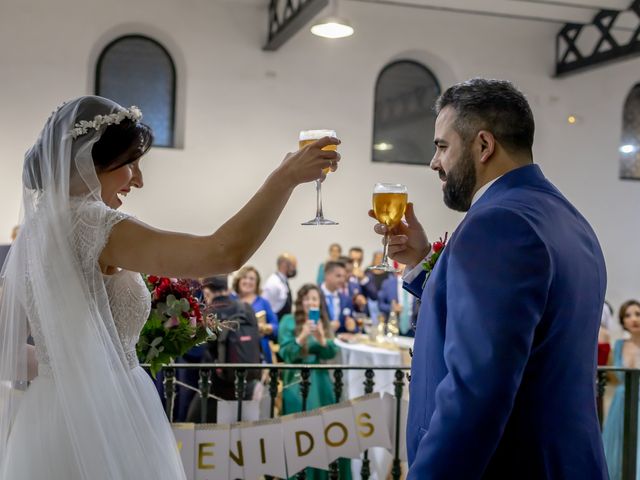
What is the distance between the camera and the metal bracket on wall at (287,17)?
9.21m

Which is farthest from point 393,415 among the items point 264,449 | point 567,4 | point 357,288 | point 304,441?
point 567,4

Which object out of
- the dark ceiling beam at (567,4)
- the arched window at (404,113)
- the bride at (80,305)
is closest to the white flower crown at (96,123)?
the bride at (80,305)

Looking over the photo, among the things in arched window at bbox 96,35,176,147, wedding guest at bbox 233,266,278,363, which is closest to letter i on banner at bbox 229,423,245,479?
wedding guest at bbox 233,266,278,363

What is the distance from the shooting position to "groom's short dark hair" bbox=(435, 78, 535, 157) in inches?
73.9

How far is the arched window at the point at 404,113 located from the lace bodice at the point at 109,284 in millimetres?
9403

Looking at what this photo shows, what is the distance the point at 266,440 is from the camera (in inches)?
141

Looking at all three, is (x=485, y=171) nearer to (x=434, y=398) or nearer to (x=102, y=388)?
(x=434, y=398)

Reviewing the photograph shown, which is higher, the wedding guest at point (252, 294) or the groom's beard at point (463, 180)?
the groom's beard at point (463, 180)

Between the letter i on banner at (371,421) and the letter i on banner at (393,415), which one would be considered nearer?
the letter i on banner at (371,421)

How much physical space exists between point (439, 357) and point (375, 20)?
9786 millimetres

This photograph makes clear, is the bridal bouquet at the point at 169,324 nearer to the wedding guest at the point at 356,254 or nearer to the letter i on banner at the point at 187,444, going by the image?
the letter i on banner at the point at 187,444

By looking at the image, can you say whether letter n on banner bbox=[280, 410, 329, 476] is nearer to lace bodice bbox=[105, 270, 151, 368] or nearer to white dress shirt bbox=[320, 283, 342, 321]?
lace bodice bbox=[105, 270, 151, 368]

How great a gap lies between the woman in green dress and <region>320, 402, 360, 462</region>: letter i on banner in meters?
1.00

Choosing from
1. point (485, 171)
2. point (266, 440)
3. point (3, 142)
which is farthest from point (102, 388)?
point (3, 142)
